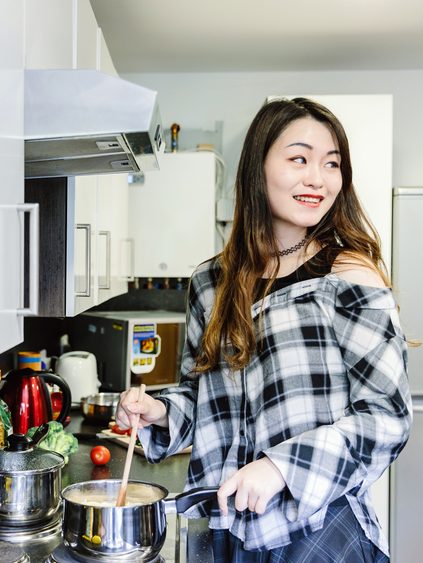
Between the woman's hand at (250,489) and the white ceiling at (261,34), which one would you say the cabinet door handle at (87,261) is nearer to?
the woman's hand at (250,489)

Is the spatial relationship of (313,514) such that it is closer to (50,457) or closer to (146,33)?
(50,457)

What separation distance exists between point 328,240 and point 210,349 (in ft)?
1.06

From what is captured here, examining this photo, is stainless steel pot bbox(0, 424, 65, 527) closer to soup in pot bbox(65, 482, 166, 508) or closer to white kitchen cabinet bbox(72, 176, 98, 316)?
soup in pot bbox(65, 482, 166, 508)

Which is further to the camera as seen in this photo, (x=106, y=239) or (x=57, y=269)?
(x=106, y=239)

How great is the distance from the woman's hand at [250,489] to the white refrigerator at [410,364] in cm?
217

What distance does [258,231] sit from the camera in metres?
1.52

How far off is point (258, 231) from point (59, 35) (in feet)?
1.85

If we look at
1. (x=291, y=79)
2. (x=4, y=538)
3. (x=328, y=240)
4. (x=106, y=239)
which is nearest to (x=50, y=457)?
(x=4, y=538)

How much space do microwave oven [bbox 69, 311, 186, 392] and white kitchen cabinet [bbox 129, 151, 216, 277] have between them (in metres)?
0.25

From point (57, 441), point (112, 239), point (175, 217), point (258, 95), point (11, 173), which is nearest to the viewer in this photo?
point (11, 173)

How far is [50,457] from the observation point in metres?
1.47

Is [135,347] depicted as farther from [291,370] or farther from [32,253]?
[32,253]

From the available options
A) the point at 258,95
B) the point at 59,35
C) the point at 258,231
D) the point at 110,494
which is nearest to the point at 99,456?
the point at 110,494

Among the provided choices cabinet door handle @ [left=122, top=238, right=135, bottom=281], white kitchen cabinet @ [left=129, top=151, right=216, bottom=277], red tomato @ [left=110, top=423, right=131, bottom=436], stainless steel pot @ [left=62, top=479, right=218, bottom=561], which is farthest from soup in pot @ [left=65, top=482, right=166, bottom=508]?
white kitchen cabinet @ [left=129, top=151, right=216, bottom=277]
